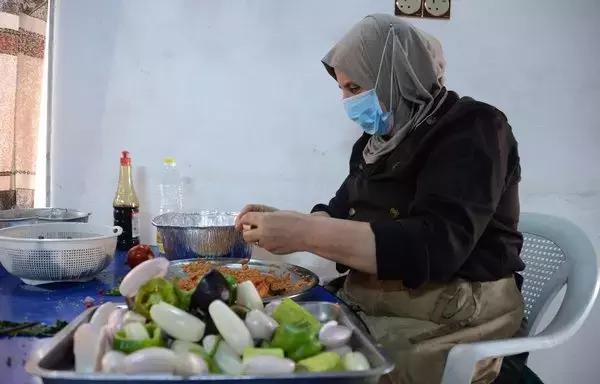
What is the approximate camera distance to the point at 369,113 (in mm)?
1242

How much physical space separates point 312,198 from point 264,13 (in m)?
0.68

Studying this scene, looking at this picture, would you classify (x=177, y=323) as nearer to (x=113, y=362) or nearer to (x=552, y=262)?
(x=113, y=362)

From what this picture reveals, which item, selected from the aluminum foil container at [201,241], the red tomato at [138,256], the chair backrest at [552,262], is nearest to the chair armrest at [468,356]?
the chair backrest at [552,262]

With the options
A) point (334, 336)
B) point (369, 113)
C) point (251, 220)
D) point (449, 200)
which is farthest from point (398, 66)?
point (334, 336)

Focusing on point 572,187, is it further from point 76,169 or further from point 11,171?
point 11,171

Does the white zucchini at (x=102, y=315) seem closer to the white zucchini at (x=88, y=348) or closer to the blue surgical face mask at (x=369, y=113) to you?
the white zucchini at (x=88, y=348)

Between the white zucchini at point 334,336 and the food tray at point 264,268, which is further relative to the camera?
the food tray at point 264,268

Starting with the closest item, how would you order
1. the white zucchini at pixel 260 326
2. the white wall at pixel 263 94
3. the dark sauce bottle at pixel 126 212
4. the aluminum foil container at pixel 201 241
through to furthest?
the white zucchini at pixel 260 326 → the aluminum foil container at pixel 201 241 → the dark sauce bottle at pixel 126 212 → the white wall at pixel 263 94

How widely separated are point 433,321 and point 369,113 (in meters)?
0.48

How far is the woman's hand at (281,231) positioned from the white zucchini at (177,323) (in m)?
0.41

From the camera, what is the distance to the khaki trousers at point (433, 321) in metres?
1.03

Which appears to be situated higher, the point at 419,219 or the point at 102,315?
→ the point at 419,219

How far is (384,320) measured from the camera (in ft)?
3.60

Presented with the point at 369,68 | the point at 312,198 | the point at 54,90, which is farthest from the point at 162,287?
the point at 54,90
